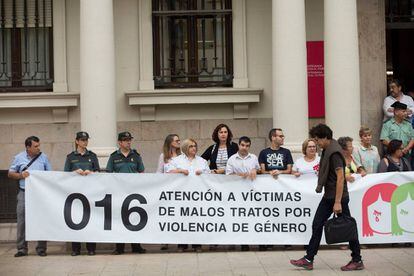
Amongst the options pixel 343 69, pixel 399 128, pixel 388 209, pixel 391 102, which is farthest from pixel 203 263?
pixel 391 102

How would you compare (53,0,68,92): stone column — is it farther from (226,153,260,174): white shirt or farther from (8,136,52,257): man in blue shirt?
(226,153,260,174): white shirt

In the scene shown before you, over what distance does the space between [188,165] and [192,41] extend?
4053mm

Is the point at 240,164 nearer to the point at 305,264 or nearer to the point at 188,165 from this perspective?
the point at 188,165

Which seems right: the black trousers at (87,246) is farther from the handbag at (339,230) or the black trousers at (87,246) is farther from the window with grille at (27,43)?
the window with grille at (27,43)

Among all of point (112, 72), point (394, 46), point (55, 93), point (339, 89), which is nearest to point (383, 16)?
point (339, 89)

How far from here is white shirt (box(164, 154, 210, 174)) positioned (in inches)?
479

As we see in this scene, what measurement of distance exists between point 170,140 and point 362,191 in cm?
298

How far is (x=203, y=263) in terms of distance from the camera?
11.2 metres

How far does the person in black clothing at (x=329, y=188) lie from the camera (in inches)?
412

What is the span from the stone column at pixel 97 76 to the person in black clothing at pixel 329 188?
4.45 meters

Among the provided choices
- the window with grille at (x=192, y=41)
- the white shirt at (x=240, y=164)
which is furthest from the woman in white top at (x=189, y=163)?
the window with grille at (x=192, y=41)

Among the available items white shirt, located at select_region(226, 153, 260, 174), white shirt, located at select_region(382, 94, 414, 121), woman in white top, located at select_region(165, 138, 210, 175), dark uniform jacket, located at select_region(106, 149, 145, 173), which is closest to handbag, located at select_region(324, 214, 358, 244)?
white shirt, located at select_region(226, 153, 260, 174)

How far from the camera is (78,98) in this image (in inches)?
596

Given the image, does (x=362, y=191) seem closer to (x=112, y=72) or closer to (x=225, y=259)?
(x=225, y=259)
